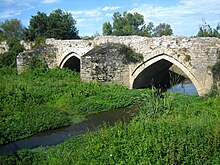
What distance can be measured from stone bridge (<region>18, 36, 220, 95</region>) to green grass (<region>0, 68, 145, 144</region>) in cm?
99

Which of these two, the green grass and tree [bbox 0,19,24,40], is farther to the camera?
tree [bbox 0,19,24,40]

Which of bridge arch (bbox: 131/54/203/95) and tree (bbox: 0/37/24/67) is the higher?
tree (bbox: 0/37/24/67)

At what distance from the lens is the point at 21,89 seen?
13.5 metres

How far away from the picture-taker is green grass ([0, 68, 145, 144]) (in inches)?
402

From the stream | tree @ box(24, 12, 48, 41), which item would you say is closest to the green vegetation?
the stream

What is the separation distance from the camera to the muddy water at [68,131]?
897 cm

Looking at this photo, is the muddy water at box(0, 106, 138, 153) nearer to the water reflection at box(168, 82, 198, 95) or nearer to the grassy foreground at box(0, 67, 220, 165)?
the grassy foreground at box(0, 67, 220, 165)

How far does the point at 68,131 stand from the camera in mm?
10195

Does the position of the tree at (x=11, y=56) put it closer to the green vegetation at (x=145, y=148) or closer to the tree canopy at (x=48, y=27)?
the tree canopy at (x=48, y=27)

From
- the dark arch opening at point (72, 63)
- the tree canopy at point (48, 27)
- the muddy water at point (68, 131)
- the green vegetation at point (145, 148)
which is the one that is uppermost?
the tree canopy at point (48, 27)

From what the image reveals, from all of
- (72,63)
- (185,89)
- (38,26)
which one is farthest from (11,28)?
(185,89)

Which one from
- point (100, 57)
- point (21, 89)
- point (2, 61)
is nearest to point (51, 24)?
point (2, 61)

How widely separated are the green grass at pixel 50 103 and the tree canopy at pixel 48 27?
9.90 m

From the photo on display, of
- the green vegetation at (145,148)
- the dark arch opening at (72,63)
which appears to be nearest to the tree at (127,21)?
the dark arch opening at (72,63)
